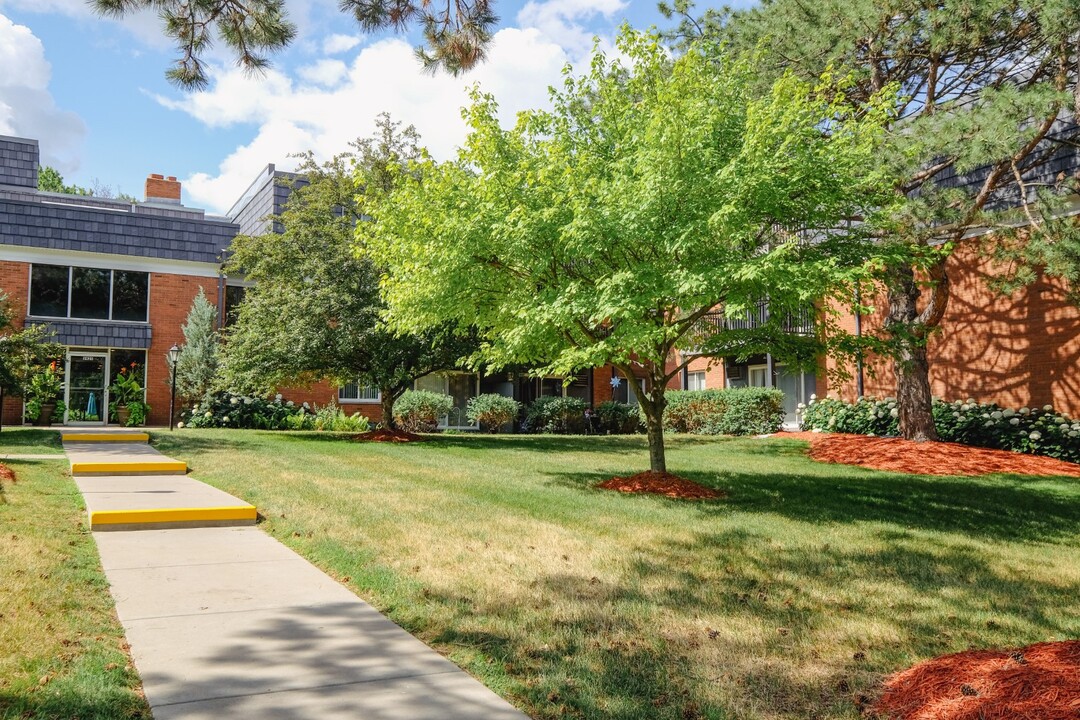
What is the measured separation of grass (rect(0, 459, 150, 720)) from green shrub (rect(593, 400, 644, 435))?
19.6m

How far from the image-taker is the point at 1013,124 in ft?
33.2

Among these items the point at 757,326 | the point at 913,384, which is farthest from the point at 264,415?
the point at 913,384

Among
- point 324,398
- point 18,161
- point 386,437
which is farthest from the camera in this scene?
point 18,161

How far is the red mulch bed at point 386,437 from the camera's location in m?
18.8

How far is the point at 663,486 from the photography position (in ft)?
34.6

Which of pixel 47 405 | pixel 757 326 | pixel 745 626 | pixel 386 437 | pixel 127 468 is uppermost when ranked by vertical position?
pixel 757 326

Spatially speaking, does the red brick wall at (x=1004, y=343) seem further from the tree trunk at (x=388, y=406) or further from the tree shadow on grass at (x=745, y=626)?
the tree trunk at (x=388, y=406)

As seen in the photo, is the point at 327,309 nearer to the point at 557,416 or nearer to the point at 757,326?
the point at 757,326

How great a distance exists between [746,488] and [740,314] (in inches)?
138

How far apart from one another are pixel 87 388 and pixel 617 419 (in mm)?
16509

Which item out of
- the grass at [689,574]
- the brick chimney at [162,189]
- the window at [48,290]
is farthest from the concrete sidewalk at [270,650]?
the brick chimney at [162,189]

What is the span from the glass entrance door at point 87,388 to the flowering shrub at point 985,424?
21160 millimetres

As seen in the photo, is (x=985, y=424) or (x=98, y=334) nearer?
(x=985, y=424)

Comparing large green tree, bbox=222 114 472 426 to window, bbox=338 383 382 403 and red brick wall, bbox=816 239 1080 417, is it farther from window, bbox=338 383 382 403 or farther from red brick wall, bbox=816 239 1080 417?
red brick wall, bbox=816 239 1080 417
